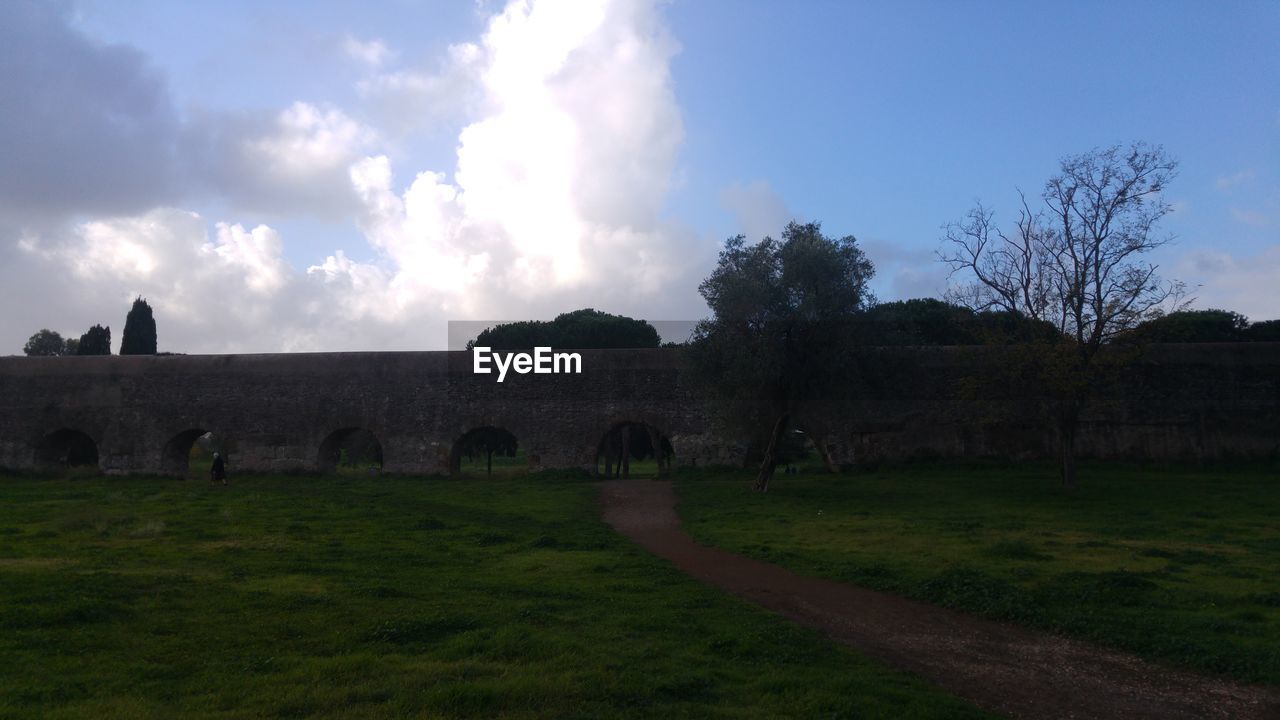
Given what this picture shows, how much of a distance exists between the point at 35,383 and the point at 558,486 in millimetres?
18512

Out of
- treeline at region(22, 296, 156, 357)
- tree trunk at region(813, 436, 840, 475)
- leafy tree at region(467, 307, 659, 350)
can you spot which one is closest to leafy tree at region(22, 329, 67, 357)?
treeline at region(22, 296, 156, 357)

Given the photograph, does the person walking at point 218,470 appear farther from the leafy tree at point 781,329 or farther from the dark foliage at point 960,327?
the dark foliage at point 960,327

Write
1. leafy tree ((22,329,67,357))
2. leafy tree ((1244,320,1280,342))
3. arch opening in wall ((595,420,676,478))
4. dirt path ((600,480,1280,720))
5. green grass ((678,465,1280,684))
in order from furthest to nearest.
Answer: leafy tree ((22,329,67,357)) < leafy tree ((1244,320,1280,342)) < arch opening in wall ((595,420,676,478)) < green grass ((678,465,1280,684)) < dirt path ((600,480,1280,720))

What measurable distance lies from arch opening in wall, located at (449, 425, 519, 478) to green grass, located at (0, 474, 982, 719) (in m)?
13.8

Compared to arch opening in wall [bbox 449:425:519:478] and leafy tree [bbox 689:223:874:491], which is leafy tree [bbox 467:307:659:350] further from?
leafy tree [bbox 689:223:874:491]

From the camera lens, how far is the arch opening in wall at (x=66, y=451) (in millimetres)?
28969

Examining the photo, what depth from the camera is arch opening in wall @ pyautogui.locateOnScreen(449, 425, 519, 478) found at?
27.8 metres

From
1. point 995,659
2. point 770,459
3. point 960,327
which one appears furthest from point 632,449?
point 995,659

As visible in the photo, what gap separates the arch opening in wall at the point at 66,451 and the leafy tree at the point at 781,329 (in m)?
21.6

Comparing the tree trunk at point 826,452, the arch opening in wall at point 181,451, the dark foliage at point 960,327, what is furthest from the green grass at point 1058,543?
the arch opening in wall at point 181,451

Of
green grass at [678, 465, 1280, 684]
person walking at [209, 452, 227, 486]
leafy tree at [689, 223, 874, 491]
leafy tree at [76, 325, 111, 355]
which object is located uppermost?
leafy tree at [76, 325, 111, 355]

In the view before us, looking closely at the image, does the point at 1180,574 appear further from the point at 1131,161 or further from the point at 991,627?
the point at 1131,161

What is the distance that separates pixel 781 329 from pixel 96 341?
4356 cm

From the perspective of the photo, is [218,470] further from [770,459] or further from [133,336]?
[133,336]
